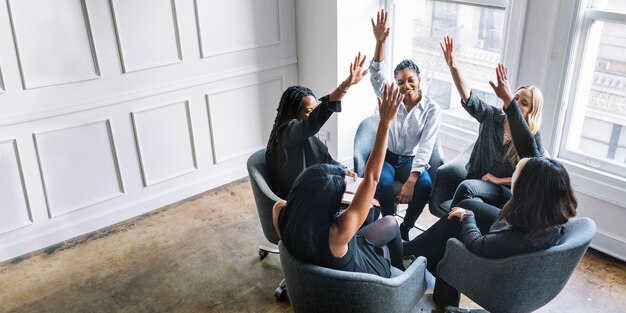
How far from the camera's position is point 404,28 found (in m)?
4.14

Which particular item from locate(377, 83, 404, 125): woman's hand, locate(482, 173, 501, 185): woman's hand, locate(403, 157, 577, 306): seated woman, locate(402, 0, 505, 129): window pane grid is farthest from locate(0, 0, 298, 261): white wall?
locate(403, 157, 577, 306): seated woman

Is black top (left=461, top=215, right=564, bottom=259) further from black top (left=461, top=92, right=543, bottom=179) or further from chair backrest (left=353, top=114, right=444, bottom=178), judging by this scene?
chair backrest (left=353, top=114, right=444, bottom=178)

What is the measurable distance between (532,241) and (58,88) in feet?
9.34

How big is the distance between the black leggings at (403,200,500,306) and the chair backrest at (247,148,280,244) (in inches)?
29.0

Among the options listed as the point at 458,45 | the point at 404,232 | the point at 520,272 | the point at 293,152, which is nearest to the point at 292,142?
the point at 293,152

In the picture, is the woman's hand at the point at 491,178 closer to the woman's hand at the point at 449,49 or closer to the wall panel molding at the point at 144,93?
the woman's hand at the point at 449,49

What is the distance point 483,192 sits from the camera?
9.20 feet

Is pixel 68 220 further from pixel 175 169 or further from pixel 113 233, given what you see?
pixel 175 169

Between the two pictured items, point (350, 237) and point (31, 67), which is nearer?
point (350, 237)

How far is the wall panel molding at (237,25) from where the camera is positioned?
3.81 metres

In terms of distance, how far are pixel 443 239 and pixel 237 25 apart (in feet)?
7.59

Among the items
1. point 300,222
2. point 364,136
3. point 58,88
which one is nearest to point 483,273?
point 300,222

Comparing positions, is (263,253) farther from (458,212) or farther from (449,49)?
(449,49)

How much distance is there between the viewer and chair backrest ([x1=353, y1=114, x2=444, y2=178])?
3221 millimetres
